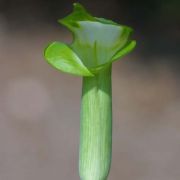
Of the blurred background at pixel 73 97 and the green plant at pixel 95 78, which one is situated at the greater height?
the green plant at pixel 95 78

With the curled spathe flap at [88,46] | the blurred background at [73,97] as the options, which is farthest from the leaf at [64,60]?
the blurred background at [73,97]

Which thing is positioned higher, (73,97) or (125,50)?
(125,50)

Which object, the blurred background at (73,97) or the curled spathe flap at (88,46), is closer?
the curled spathe flap at (88,46)

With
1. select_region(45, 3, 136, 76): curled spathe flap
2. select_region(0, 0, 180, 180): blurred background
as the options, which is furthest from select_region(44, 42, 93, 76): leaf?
select_region(0, 0, 180, 180): blurred background

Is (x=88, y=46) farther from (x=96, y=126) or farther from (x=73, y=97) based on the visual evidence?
(x=73, y=97)

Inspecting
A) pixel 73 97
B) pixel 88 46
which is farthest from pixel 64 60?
pixel 73 97

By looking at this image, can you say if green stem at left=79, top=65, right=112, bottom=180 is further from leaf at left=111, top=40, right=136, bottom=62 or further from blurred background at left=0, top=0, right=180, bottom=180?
blurred background at left=0, top=0, right=180, bottom=180

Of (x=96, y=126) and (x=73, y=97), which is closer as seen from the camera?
(x=96, y=126)

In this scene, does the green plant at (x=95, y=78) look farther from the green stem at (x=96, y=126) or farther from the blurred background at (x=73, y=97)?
the blurred background at (x=73, y=97)
